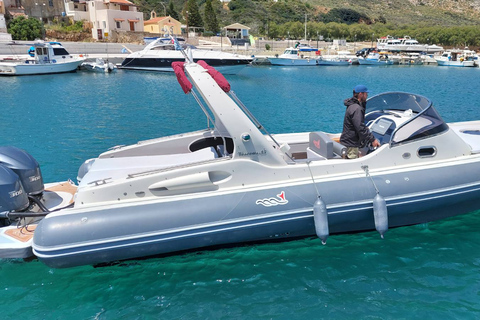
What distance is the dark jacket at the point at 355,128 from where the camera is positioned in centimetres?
608

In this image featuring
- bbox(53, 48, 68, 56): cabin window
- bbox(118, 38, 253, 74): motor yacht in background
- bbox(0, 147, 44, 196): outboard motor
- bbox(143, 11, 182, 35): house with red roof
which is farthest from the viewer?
bbox(143, 11, 182, 35): house with red roof

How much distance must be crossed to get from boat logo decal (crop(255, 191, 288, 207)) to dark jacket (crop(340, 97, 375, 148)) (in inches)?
64.9

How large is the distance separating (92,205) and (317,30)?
3395 inches

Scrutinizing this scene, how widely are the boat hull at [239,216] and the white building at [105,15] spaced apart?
57.9m

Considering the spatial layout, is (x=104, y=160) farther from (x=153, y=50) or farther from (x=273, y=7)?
(x=273, y=7)

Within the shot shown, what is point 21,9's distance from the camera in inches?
2228

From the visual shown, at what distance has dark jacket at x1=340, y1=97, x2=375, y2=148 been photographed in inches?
239

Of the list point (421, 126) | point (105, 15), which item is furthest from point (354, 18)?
point (421, 126)

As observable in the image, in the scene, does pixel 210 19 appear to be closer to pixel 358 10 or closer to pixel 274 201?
pixel 358 10

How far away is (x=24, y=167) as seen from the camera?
5.47 meters

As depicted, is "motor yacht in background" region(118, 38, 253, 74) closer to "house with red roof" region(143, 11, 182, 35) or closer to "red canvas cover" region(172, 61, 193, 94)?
"house with red roof" region(143, 11, 182, 35)

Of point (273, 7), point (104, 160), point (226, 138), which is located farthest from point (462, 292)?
point (273, 7)

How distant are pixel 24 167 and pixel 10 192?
0.48m

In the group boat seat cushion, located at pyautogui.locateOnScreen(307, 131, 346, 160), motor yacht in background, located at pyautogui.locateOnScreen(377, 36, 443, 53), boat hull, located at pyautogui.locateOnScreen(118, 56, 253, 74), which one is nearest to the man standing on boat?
boat seat cushion, located at pyautogui.locateOnScreen(307, 131, 346, 160)
